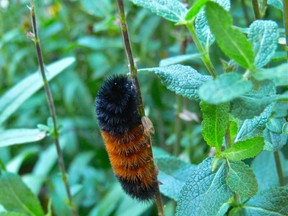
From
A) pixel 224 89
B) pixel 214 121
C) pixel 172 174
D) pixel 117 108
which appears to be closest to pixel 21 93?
pixel 172 174

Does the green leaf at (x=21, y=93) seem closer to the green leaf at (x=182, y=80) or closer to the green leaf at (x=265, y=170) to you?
the green leaf at (x=265, y=170)

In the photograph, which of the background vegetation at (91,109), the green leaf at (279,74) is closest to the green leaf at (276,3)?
the background vegetation at (91,109)

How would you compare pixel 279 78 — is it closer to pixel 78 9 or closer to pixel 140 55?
pixel 140 55

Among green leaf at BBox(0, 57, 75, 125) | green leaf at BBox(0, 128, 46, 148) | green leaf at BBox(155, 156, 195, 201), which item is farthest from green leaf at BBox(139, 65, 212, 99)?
green leaf at BBox(0, 57, 75, 125)

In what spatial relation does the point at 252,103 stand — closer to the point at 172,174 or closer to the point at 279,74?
the point at 279,74

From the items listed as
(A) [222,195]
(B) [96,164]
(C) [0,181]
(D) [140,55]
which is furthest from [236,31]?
(B) [96,164]

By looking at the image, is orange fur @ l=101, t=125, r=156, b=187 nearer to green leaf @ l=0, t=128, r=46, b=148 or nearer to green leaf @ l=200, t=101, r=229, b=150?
green leaf @ l=200, t=101, r=229, b=150

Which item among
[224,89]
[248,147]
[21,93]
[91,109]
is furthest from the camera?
[91,109]
